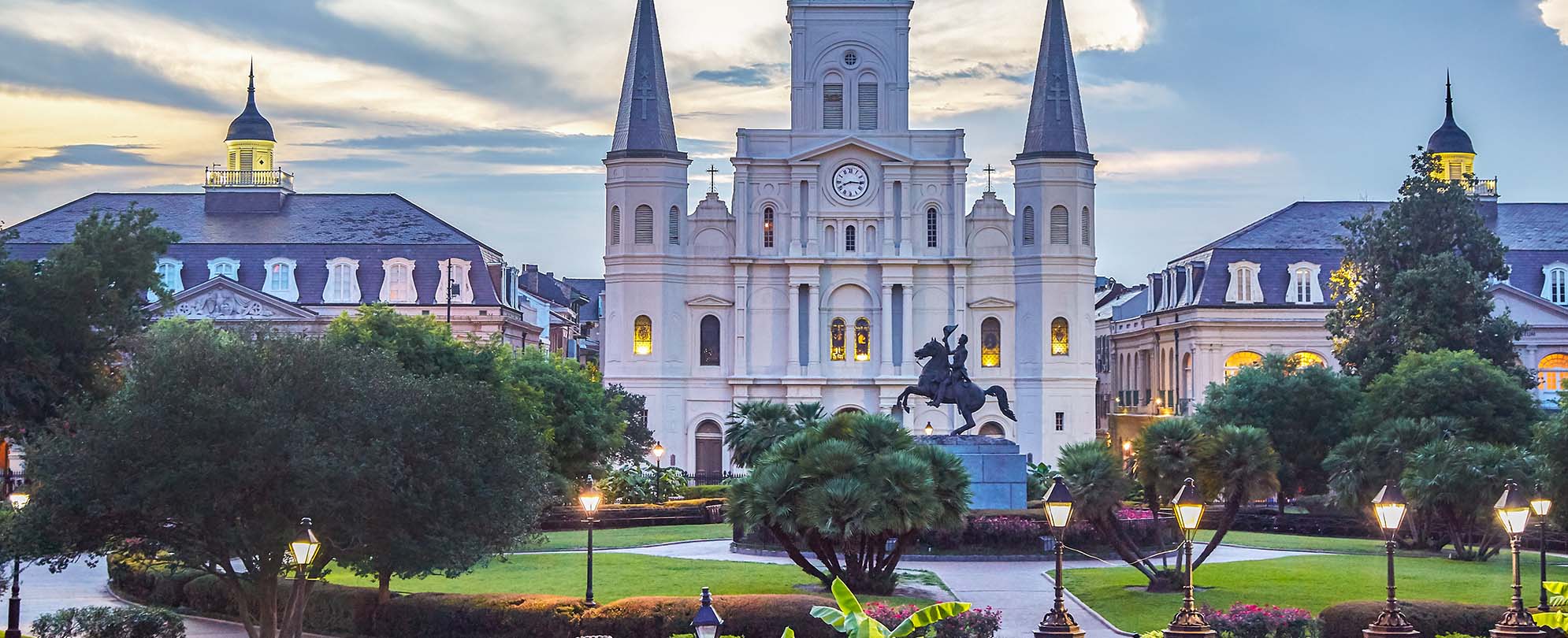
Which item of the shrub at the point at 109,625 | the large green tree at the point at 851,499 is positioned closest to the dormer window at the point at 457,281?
the large green tree at the point at 851,499

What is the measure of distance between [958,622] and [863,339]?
192ft

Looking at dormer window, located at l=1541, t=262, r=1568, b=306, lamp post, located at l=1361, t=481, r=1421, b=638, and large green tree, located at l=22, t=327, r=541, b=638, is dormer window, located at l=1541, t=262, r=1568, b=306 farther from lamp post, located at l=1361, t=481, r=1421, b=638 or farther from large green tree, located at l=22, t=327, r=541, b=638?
large green tree, located at l=22, t=327, r=541, b=638

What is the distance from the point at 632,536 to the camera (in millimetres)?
51094

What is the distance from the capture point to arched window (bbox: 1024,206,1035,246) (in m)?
85.6

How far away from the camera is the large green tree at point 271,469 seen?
2888cm

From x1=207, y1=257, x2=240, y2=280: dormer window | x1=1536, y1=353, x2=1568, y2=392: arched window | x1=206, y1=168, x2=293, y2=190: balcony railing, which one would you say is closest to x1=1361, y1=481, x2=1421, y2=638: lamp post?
x1=1536, y1=353, x2=1568, y2=392: arched window

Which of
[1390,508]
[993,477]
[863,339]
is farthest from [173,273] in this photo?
[1390,508]

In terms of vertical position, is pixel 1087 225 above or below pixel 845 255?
above

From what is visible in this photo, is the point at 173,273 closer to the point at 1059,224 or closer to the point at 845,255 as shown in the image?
the point at 845,255

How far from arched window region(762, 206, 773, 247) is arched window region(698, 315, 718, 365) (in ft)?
13.9

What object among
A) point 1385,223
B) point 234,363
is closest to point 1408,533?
point 1385,223

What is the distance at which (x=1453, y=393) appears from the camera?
182ft

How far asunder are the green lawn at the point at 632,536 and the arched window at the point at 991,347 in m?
32.5

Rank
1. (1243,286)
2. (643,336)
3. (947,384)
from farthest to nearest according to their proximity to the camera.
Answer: (1243,286), (643,336), (947,384)
